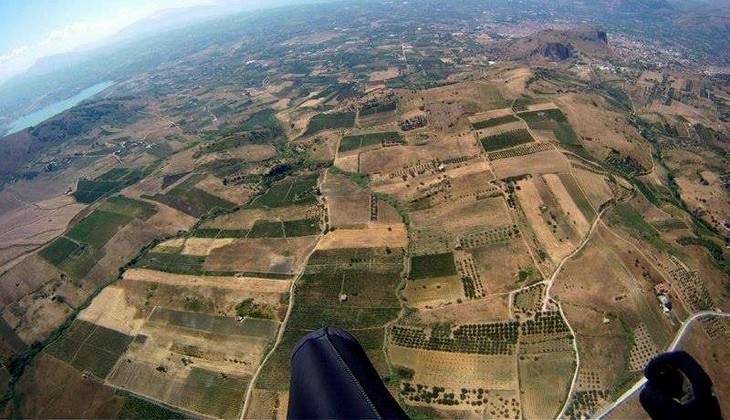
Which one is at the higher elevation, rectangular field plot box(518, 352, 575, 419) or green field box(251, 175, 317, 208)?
green field box(251, 175, 317, 208)

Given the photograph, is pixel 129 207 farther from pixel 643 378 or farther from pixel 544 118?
pixel 643 378

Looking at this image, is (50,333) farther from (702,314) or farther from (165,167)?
(702,314)

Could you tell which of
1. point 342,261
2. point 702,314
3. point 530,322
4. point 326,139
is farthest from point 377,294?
point 326,139

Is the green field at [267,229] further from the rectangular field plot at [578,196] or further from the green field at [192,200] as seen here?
the rectangular field plot at [578,196]

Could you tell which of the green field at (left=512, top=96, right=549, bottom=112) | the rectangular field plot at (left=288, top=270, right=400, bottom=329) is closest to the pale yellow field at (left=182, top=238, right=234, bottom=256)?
the rectangular field plot at (left=288, top=270, right=400, bottom=329)

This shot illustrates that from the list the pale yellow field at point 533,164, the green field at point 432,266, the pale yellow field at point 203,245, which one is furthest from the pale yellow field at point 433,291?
the pale yellow field at point 203,245

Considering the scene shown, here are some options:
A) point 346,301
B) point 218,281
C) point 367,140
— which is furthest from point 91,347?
point 367,140

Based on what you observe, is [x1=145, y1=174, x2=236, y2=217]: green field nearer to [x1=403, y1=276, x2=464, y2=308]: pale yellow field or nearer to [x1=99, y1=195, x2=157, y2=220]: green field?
[x1=99, y1=195, x2=157, y2=220]: green field
